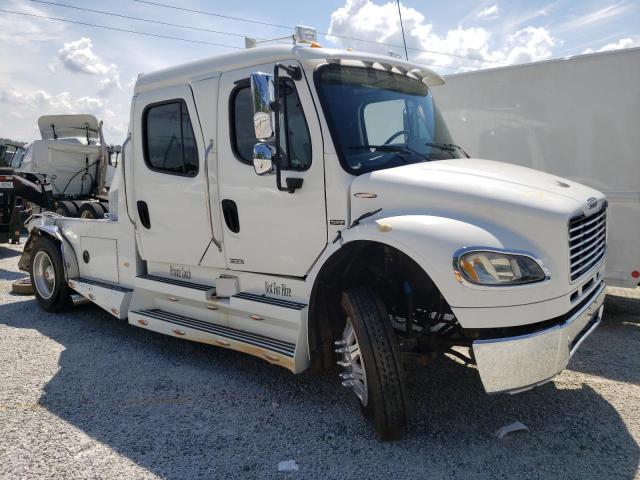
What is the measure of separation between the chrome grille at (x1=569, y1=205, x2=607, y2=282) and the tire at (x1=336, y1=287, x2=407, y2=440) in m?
1.12

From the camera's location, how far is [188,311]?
4766 mm

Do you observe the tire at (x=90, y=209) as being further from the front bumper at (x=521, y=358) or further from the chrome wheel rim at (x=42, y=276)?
the front bumper at (x=521, y=358)

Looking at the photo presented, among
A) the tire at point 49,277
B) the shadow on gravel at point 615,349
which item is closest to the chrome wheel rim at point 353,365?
the shadow on gravel at point 615,349

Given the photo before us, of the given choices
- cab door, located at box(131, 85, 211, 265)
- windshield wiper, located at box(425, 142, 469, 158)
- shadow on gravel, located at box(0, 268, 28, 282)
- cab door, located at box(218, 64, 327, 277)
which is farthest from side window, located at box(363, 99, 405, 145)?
shadow on gravel, located at box(0, 268, 28, 282)

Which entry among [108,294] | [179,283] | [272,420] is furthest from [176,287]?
[272,420]

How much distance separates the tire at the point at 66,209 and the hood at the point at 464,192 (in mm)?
10893

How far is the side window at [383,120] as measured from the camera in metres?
3.73

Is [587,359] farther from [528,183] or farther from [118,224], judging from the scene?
[118,224]

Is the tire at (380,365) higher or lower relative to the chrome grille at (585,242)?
lower

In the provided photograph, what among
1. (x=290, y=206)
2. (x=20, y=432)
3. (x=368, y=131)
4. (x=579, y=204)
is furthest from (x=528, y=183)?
(x=20, y=432)

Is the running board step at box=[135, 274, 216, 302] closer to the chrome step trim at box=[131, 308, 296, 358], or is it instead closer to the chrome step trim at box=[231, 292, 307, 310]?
the chrome step trim at box=[131, 308, 296, 358]

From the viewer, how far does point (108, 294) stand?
537cm

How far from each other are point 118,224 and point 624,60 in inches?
222

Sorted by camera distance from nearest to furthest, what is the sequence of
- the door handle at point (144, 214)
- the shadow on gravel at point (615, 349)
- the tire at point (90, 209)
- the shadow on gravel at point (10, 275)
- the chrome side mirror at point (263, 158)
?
the chrome side mirror at point (263, 158), the shadow on gravel at point (615, 349), the door handle at point (144, 214), the shadow on gravel at point (10, 275), the tire at point (90, 209)
